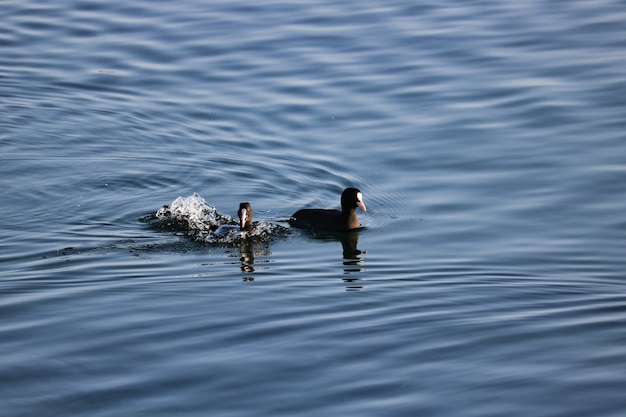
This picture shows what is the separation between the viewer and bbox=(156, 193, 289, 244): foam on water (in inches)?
540

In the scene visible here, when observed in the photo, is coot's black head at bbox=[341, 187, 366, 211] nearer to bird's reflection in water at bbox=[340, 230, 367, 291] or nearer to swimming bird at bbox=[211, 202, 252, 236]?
bird's reflection in water at bbox=[340, 230, 367, 291]

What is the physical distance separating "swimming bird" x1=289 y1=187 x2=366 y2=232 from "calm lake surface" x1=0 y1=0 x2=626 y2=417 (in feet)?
0.68

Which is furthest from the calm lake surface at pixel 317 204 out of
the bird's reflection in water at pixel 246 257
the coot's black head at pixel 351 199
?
the coot's black head at pixel 351 199

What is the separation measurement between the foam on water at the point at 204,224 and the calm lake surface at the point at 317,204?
0.24 metres

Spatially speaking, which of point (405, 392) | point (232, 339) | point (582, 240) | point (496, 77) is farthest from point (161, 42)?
point (405, 392)

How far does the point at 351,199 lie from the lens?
46.9 feet

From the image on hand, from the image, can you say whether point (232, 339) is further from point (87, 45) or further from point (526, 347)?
point (87, 45)

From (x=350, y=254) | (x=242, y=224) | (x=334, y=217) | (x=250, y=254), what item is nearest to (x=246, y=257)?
(x=250, y=254)

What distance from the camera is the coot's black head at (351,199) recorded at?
562 inches

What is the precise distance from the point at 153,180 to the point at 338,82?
5.50 m

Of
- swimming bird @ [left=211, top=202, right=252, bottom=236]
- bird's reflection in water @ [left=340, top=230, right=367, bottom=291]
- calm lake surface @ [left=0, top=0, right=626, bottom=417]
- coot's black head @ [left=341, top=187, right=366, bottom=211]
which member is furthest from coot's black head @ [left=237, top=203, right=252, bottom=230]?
coot's black head @ [left=341, top=187, right=366, bottom=211]

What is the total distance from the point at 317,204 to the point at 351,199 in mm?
1441

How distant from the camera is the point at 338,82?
20.3m

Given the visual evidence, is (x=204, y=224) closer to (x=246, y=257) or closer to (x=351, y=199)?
(x=246, y=257)
